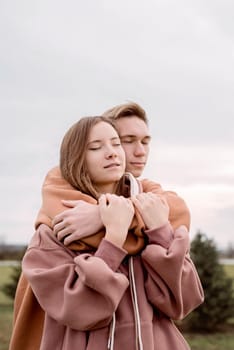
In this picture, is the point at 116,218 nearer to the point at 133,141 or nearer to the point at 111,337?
the point at 111,337

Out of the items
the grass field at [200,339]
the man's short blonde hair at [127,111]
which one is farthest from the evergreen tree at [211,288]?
the man's short blonde hair at [127,111]

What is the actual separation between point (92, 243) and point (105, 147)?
1.21ft

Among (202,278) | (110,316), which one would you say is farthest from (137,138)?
(202,278)

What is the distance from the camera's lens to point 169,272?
2684 mm

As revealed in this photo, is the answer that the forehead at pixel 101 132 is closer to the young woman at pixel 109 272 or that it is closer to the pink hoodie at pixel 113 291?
the young woman at pixel 109 272

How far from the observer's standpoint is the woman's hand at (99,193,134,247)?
2.67 meters

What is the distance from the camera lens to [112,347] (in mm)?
2637

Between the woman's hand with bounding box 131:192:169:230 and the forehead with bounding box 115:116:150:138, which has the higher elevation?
the forehead with bounding box 115:116:150:138

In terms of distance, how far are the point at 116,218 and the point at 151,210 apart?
148 mm

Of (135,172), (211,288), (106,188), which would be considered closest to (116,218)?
(106,188)

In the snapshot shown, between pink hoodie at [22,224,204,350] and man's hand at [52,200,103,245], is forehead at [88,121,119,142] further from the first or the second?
pink hoodie at [22,224,204,350]

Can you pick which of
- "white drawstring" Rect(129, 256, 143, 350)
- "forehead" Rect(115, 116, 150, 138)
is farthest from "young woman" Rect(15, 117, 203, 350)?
"forehead" Rect(115, 116, 150, 138)

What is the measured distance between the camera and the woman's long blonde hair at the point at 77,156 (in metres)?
2.82

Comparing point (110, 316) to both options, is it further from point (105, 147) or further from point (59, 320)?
point (105, 147)
